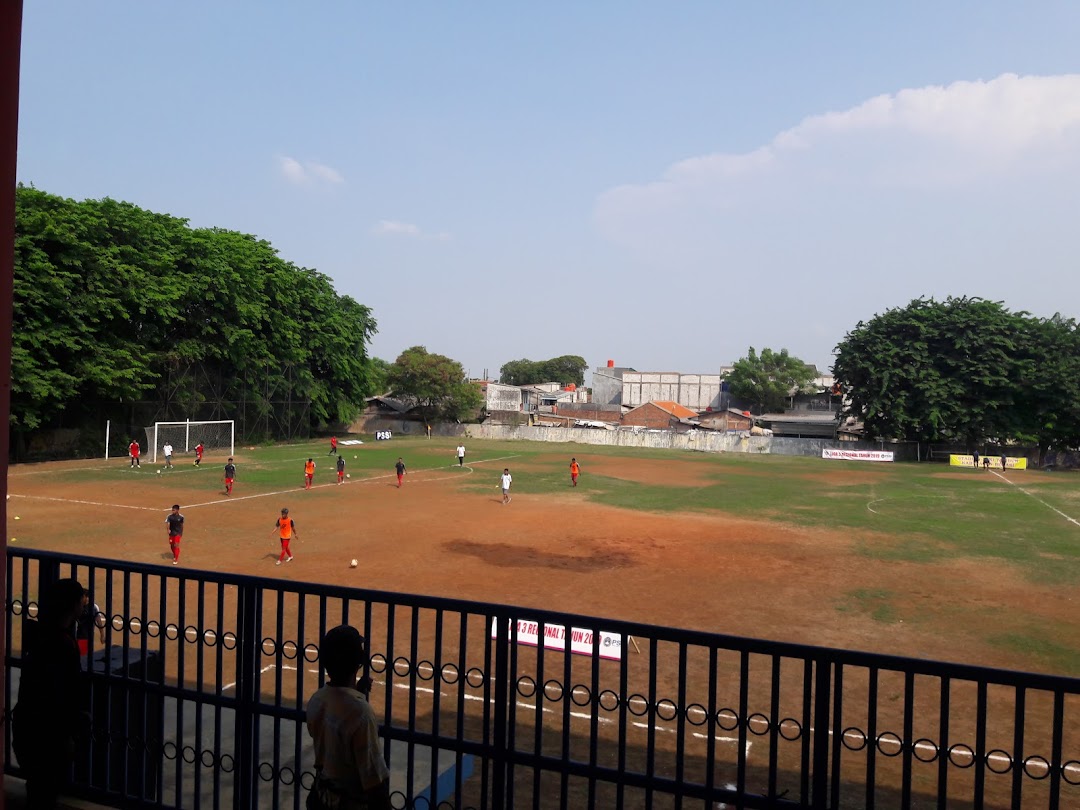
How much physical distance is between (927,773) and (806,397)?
3337 inches

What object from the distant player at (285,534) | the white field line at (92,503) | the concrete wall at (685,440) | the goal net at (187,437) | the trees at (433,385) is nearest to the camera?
the distant player at (285,534)

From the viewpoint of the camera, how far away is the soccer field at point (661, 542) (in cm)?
1454

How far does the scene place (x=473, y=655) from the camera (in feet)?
37.6

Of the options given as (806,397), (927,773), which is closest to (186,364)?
(927,773)

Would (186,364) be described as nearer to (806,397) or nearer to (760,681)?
(760,681)

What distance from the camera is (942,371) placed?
5484 centimetres

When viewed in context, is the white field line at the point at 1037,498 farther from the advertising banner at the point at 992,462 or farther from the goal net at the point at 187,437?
the goal net at the point at 187,437

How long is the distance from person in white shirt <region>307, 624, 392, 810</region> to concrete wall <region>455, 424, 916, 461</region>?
59869mm

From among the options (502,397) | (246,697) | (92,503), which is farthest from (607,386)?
(246,697)

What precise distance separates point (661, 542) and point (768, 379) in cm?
7351

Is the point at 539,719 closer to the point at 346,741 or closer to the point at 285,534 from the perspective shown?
the point at 346,741

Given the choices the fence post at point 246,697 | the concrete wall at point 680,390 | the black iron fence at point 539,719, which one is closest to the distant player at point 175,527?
the black iron fence at point 539,719

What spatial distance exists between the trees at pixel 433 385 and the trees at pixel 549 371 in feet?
207

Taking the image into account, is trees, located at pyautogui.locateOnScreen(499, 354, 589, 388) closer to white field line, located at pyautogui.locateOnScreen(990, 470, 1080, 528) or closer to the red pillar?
white field line, located at pyautogui.locateOnScreen(990, 470, 1080, 528)
